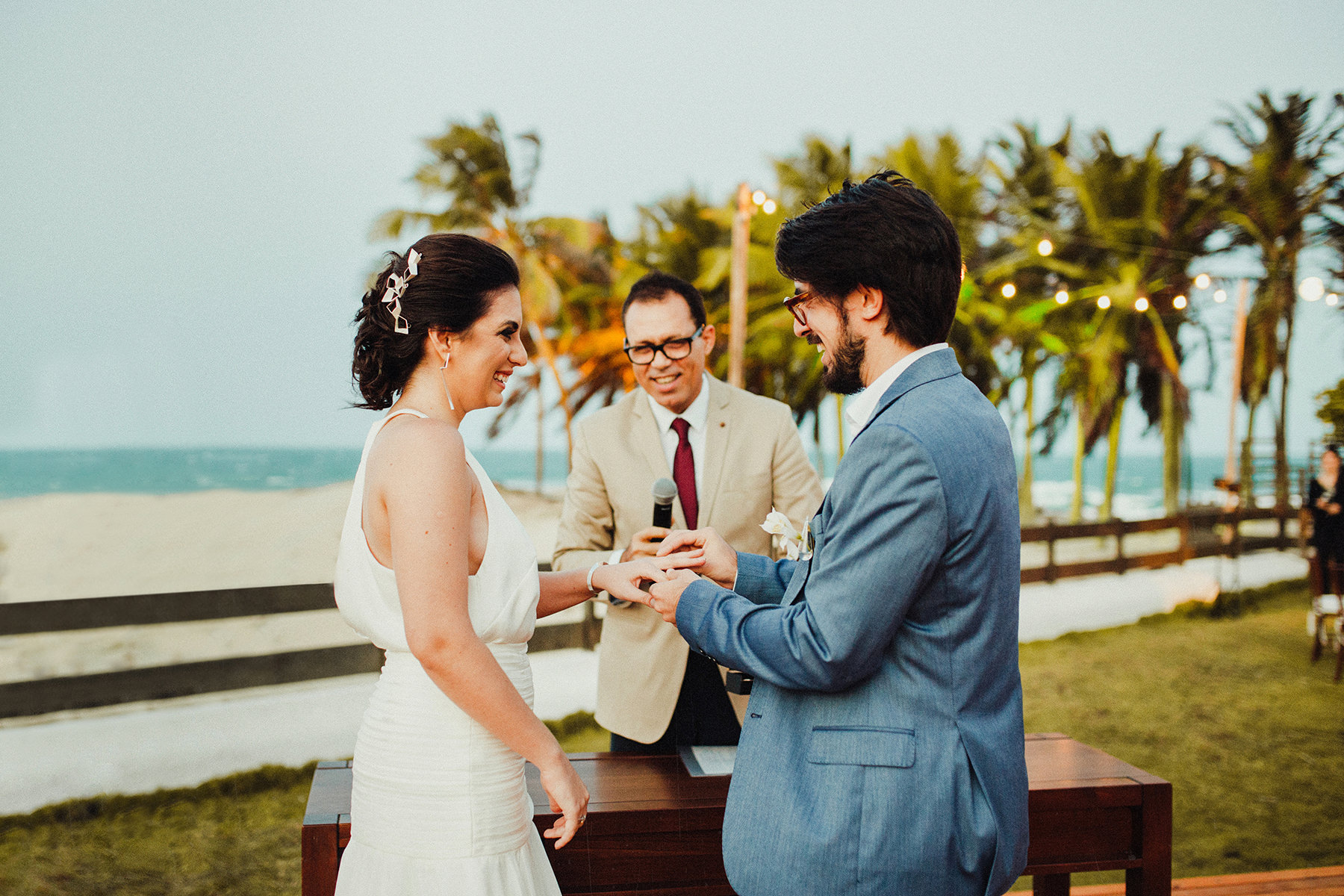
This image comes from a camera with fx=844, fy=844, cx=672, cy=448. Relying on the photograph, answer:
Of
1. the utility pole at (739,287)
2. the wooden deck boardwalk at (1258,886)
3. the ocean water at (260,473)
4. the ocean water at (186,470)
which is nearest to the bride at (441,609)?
the wooden deck boardwalk at (1258,886)

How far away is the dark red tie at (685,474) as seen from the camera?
8.42 ft

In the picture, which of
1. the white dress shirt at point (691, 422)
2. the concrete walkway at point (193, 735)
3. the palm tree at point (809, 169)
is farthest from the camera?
the palm tree at point (809, 169)

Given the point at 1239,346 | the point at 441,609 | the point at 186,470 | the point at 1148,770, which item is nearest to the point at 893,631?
the point at 441,609

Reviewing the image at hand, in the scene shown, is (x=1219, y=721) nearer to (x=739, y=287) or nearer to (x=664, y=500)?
(x=739, y=287)

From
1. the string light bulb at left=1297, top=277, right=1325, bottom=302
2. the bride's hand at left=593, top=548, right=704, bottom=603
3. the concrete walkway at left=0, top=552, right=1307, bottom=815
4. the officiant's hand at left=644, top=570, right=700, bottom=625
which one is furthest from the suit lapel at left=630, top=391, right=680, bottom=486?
the string light bulb at left=1297, top=277, right=1325, bottom=302

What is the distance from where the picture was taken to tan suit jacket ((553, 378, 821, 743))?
2.40m

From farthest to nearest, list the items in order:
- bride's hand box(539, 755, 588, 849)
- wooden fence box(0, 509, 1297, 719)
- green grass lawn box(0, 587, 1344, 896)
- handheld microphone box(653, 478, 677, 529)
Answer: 1. wooden fence box(0, 509, 1297, 719)
2. green grass lawn box(0, 587, 1344, 896)
3. handheld microphone box(653, 478, 677, 529)
4. bride's hand box(539, 755, 588, 849)

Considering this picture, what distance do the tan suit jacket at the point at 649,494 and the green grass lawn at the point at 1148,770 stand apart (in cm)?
239

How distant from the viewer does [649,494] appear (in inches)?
98.1

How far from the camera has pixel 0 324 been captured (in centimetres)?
1062

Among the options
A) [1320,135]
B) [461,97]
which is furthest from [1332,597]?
[461,97]

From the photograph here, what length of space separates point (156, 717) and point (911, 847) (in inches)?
257

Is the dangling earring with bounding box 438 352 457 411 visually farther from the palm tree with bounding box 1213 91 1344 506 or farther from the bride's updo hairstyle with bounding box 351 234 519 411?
the palm tree with bounding box 1213 91 1344 506

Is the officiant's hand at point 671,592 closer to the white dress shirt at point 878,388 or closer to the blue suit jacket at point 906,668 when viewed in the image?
the blue suit jacket at point 906,668
